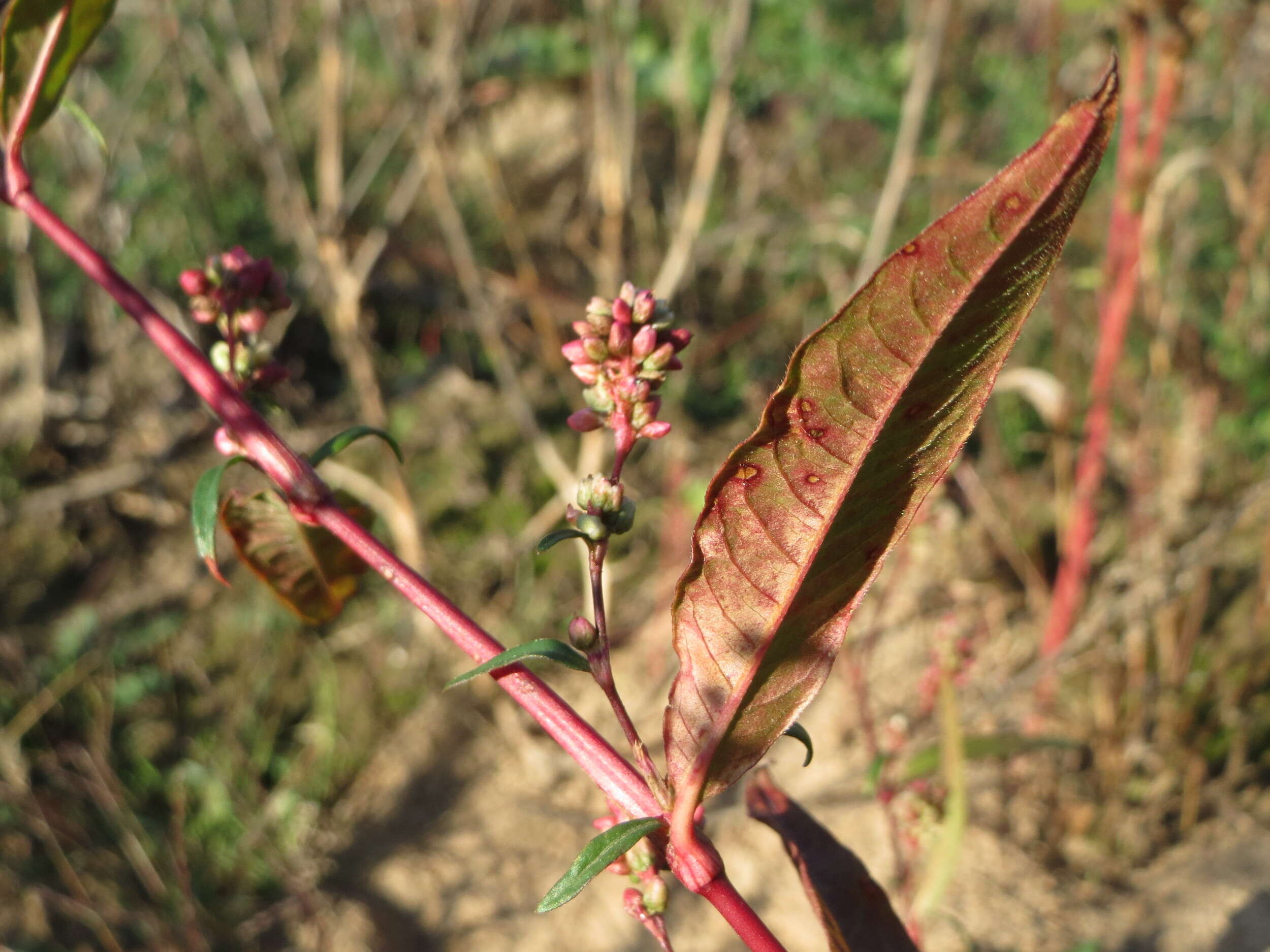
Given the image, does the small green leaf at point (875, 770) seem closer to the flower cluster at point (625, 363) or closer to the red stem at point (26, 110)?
the flower cluster at point (625, 363)

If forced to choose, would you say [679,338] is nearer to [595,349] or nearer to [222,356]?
[595,349]

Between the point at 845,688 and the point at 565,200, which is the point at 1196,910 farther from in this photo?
the point at 565,200

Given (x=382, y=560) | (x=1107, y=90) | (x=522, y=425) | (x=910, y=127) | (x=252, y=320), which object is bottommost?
(x=1107, y=90)

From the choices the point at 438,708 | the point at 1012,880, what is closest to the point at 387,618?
the point at 438,708

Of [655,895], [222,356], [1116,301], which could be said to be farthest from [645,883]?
[1116,301]

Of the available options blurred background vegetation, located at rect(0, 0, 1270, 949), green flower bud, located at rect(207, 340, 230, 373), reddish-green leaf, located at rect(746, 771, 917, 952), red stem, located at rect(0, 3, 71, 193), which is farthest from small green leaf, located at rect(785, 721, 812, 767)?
blurred background vegetation, located at rect(0, 0, 1270, 949)

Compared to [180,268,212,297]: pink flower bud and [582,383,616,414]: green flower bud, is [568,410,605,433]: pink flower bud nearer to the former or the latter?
[582,383,616,414]: green flower bud

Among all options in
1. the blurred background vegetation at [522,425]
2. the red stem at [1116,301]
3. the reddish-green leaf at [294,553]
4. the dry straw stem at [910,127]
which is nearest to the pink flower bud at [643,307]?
the reddish-green leaf at [294,553]
